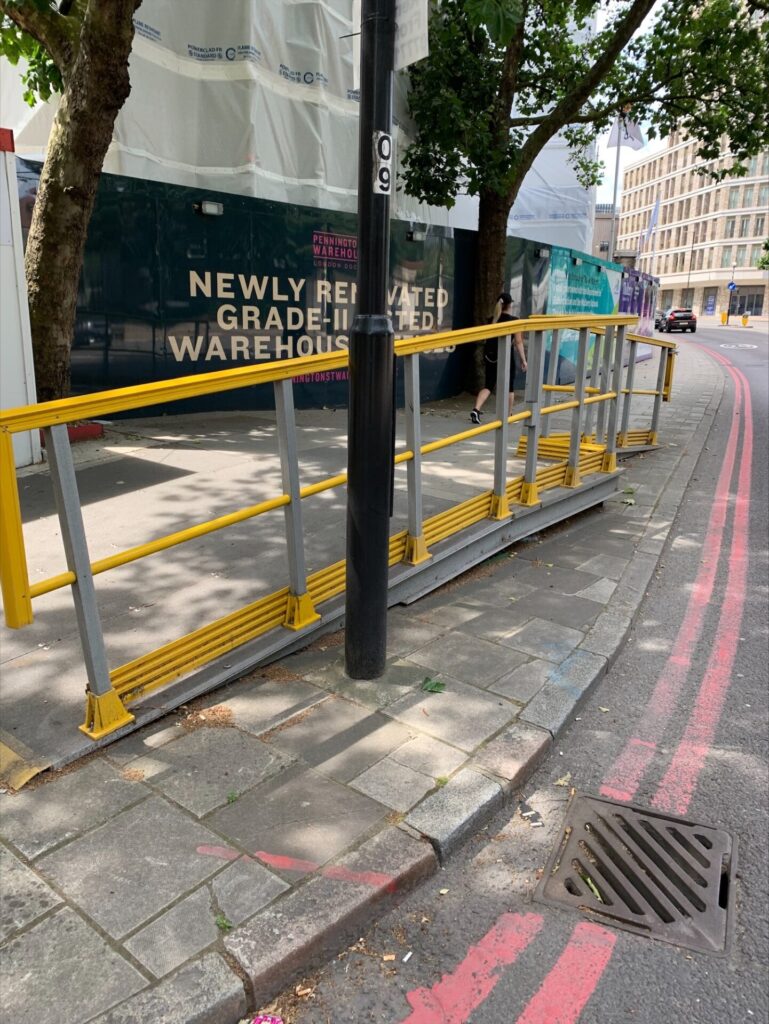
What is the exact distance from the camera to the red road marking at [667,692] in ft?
10.3

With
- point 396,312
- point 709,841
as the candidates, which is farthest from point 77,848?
point 396,312

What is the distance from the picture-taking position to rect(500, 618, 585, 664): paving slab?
13.0 ft

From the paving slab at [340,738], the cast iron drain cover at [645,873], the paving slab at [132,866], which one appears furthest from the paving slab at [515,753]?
the paving slab at [132,866]

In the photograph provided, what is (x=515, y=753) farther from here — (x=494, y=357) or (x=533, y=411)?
(x=494, y=357)

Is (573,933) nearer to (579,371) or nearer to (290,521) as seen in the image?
(290,521)

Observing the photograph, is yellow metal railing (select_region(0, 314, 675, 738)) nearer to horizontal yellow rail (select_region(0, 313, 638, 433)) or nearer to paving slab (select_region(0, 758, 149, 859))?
horizontal yellow rail (select_region(0, 313, 638, 433))

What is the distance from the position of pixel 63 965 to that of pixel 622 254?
55330 mm

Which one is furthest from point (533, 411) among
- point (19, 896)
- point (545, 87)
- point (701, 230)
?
point (701, 230)

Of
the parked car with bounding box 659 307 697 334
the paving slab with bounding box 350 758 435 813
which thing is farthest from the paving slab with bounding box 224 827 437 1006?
the parked car with bounding box 659 307 697 334

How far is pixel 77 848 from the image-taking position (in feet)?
8.00

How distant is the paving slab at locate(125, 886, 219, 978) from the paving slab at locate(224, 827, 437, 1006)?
87mm

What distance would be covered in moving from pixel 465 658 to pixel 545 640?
53 centimetres

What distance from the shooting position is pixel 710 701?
3754 mm

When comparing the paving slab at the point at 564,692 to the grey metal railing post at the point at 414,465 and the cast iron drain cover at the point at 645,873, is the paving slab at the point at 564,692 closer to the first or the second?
the cast iron drain cover at the point at 645,873
